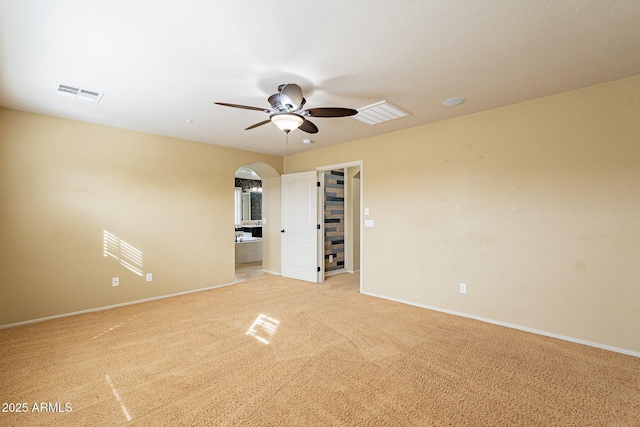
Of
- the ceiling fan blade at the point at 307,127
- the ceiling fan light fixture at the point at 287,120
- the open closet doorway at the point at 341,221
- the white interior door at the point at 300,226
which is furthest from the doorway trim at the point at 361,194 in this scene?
the ceiling fan light fixture at the point at 287,120

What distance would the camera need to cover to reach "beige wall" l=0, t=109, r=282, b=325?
11.2 ft

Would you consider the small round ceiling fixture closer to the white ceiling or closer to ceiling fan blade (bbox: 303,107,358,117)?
the white ceiling

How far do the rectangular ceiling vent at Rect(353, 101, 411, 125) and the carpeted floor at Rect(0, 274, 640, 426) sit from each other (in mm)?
2550

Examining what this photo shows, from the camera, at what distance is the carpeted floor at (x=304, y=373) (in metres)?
1.87

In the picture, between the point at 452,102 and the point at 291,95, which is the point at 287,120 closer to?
the point at 291,95

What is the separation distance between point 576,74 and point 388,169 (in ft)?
7.64

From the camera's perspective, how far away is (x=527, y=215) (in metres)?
3.20

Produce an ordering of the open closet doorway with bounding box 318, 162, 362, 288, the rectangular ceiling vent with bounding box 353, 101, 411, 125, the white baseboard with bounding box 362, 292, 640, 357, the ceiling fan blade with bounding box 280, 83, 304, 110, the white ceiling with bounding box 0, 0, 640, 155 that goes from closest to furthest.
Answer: the white ceiling with bounding box 0, 0, 640, 155 < the ceiling fan blade with bounding box 280, 83, 304, 110 < the white baseboard with bounding box 362, 292, 640, 357 < the rectangular ceiling vent with bounding box 353, 101, 411, 125 < the open closet doorway with bounding box 318, 162, 362, 288

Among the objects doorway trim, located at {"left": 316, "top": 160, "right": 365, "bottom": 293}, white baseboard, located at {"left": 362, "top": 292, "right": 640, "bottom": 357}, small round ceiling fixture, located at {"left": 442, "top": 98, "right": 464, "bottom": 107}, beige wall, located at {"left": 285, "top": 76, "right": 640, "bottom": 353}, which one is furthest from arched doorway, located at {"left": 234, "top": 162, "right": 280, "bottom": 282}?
small round ceiling fixture, located at {"left": 442, "top": 98, "right": 464, "bottom": 107}

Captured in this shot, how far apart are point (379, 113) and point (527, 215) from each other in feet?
6.71

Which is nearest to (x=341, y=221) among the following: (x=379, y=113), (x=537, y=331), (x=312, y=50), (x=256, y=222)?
(x=379, y=113)

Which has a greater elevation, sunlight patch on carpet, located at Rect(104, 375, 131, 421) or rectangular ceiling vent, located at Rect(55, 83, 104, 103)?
rectangular ceiling vent, located at Rect(55, 83, 104, 103)

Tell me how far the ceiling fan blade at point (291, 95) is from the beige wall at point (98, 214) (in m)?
2.97

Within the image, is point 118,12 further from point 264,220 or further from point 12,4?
point 264,220
